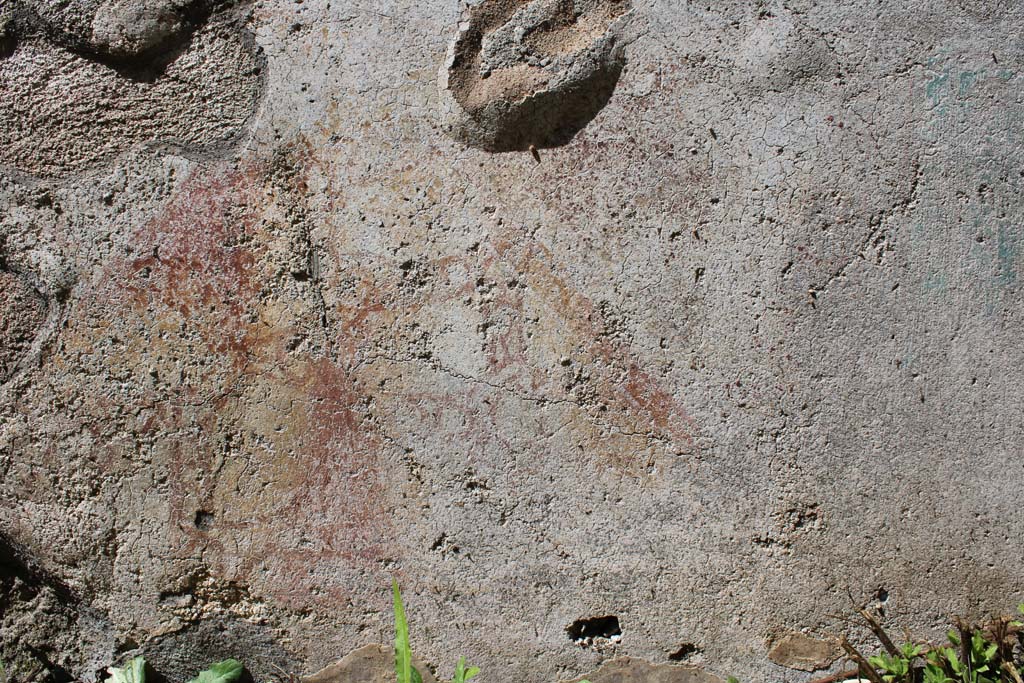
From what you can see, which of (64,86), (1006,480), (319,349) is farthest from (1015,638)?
(64,86)

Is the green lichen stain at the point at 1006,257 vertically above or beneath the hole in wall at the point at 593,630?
above

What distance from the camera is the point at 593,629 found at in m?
1.30

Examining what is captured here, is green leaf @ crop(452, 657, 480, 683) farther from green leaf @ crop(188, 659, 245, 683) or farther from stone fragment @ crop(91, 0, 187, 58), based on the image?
stone fragment @ crop(91, 0, 187, 58)

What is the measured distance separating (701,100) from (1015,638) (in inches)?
46.4

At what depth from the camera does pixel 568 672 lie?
129 cm

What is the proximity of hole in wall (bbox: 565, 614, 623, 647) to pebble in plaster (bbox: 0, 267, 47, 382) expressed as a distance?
119 cm

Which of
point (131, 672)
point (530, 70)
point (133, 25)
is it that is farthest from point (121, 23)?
point (131, 672)

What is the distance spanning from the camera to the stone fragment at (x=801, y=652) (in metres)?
1.27

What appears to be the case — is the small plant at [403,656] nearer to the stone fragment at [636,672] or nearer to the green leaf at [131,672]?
the stone fragment at [636,672]

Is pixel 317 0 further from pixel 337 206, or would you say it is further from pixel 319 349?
pixel 319 349

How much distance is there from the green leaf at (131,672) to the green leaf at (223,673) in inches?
3.8

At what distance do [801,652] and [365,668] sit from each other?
0.83m

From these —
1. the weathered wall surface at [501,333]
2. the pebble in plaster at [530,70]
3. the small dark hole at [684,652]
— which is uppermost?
the pebble in plaster at [530,70]

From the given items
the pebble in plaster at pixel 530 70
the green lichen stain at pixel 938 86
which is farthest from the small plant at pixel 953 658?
the pebble in plaster at pixel 530 70
